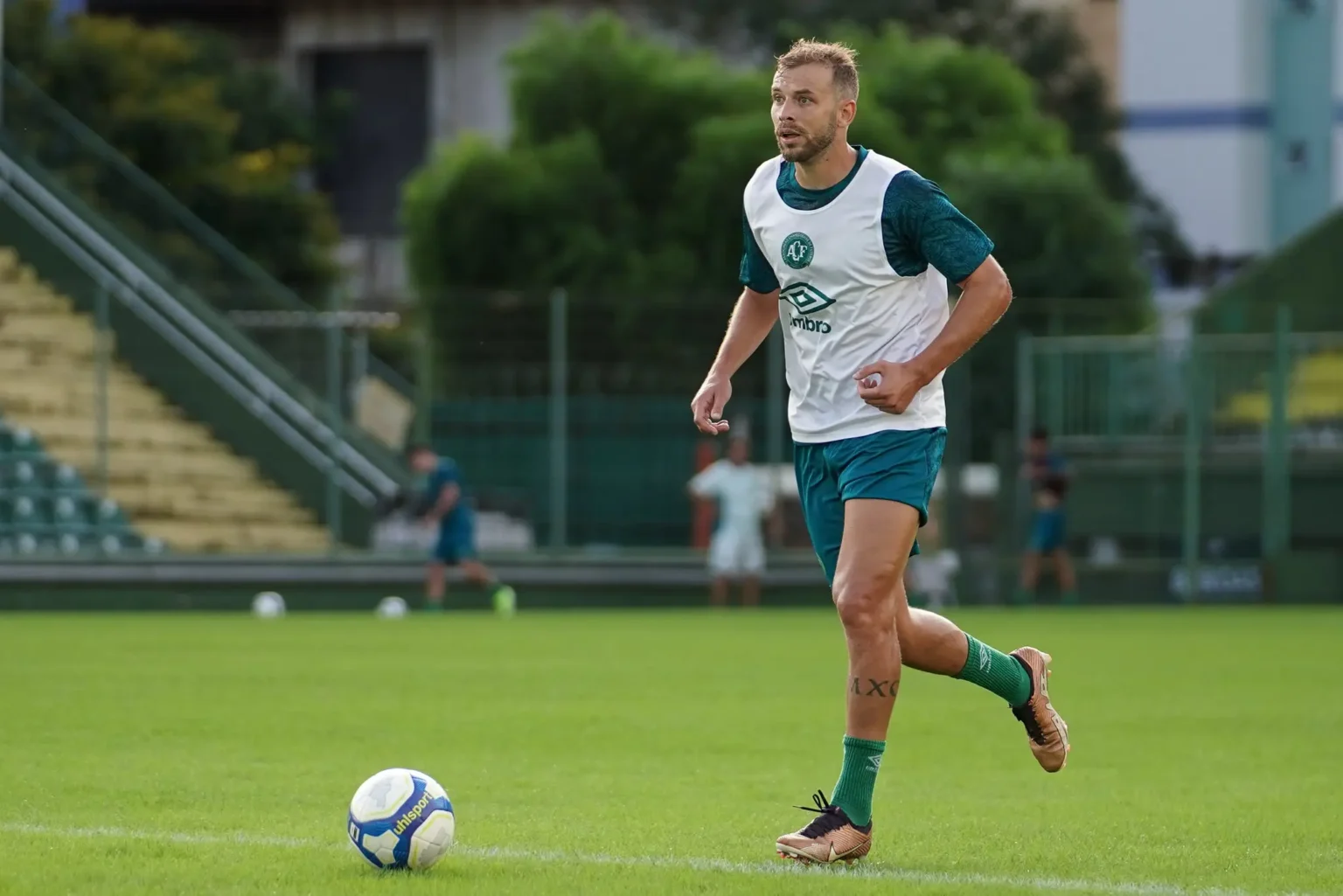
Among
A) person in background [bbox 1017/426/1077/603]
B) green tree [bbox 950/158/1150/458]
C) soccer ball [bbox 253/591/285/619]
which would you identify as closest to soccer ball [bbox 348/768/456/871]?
soccer ball [bbox 253/591/285/619]

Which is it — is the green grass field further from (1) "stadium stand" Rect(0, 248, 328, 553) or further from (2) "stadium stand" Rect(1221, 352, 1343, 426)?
(2) "stadium stand" Rect(1221, 352, 1343, 426)

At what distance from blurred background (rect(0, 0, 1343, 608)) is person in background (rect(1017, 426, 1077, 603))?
0.23 m

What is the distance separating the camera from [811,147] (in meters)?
6.78

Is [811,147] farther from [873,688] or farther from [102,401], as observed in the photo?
[102,401]

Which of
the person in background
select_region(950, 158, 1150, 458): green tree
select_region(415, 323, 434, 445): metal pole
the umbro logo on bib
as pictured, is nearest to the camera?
the umbro logo on bib

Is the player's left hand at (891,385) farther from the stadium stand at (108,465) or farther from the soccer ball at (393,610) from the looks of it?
the stadium stand at (108,465)

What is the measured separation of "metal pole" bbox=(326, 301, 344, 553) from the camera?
24734mm

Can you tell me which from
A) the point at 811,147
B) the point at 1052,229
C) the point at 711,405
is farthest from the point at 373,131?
the point at 811,147

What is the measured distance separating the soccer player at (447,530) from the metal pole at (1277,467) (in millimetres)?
8297

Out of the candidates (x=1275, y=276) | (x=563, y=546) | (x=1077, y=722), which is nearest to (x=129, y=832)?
(x=1077, y=722)

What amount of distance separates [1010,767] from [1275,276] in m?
25.0

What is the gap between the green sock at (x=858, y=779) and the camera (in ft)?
21.4

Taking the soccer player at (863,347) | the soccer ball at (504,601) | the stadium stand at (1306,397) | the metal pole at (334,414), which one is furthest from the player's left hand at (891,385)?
the stadium stand at (1306,397)

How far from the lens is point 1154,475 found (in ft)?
85.4
